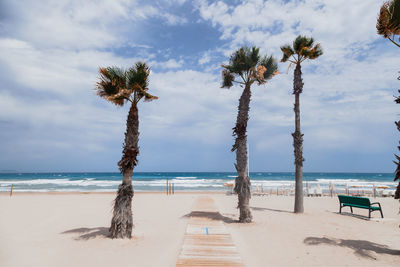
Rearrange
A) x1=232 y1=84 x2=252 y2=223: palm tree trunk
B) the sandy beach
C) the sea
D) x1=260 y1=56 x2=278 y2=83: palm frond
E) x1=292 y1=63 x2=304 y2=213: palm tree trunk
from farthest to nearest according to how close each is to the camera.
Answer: the sea → x1=292 y1=63 x2=304 y2=213: palm tree trunk → x1=260 y1=56 x2=278 y2=83: palm frond → x1=232 y1=84 x2=252 y2=223: palm tree trunk → the sandy beach

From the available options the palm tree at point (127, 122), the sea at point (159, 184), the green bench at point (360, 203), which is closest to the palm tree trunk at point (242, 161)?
the palm tree at point (127, 122)

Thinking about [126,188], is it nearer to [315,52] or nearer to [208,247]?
[208,247]

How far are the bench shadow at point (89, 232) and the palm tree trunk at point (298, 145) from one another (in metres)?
8.89

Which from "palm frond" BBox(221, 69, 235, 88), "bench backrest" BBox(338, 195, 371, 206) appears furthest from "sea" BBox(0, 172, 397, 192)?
"palm frond" BBox(221, 69, 235, 88)

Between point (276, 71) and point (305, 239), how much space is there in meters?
6.78

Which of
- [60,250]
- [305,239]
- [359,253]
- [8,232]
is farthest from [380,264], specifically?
[8,232]

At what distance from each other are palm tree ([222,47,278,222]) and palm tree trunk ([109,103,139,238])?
4048 mm

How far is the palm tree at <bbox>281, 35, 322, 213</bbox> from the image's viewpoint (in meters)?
12.0

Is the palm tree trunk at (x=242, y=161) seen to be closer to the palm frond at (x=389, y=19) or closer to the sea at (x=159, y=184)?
the palm frond at (x=389, y=19)

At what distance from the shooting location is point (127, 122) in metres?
7.27

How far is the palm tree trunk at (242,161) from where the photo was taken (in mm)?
9172

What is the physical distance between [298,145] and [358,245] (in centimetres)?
615

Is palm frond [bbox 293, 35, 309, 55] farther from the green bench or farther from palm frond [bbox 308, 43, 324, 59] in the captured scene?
the green bench

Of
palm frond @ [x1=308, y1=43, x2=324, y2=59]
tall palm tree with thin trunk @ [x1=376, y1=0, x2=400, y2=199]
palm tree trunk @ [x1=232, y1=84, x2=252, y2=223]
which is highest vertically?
palm frond @ [x1=308, y1=43, x2=324, y2=59]
